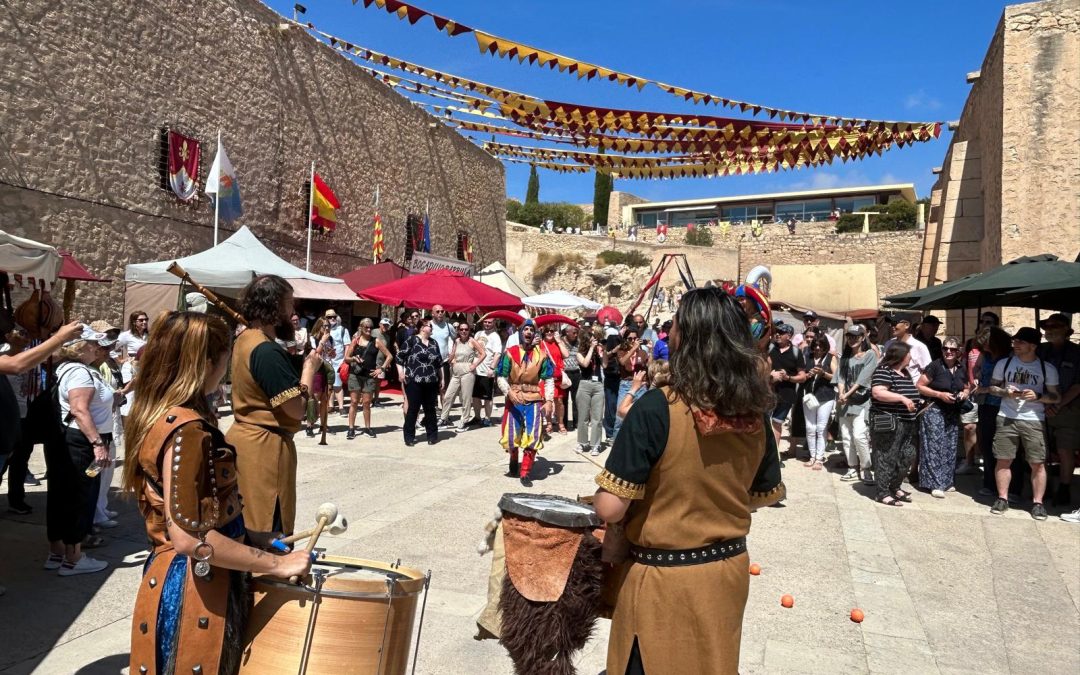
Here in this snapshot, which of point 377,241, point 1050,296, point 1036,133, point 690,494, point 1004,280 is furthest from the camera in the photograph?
point 377,241

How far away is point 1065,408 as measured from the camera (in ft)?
21.6

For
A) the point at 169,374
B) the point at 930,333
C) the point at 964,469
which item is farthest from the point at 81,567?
the point at 930,333

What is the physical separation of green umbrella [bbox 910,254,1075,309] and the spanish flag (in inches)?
Answer: 492

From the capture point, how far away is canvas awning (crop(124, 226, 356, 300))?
1009 cm

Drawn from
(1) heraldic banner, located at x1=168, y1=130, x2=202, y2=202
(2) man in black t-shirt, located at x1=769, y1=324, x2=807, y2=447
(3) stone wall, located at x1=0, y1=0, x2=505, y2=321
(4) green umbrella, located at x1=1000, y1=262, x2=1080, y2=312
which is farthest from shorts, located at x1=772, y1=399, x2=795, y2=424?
(1) heraldic banner, located at x1=168, y1=130, x2=202, y2=202

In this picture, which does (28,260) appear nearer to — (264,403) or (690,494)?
(264,403)

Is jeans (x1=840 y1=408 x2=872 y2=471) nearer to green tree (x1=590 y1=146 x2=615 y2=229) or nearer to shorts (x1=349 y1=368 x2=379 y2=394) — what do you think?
shorts (x1=349 y1=368 x2=379 y2=394)

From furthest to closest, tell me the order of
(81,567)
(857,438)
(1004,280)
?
(857,438) → (1004,280) → (81,567)

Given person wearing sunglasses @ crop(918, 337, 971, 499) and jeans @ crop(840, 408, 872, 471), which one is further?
jeans @ crop(840, 408, 872, 471)

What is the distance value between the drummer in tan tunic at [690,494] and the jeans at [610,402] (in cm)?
783

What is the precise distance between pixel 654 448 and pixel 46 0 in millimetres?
12492

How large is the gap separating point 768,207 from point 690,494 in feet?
195

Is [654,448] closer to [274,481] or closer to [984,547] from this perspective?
[274,481]

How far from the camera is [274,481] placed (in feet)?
10.1
